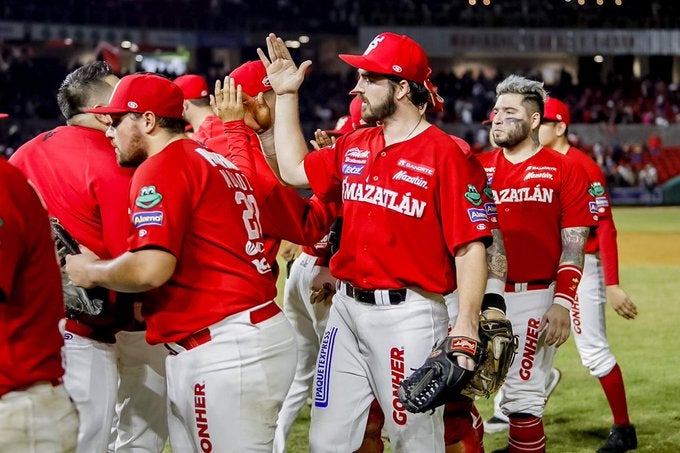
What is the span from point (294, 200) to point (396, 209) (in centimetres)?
68

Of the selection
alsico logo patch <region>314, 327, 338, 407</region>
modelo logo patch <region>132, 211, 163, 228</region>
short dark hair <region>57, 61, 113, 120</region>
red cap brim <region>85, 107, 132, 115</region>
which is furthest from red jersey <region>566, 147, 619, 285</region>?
modelo logo patch <region>132, 211, 163, 228</region>

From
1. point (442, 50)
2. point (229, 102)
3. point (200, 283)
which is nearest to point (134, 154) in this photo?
point (200, 283)

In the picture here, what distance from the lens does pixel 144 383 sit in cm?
510

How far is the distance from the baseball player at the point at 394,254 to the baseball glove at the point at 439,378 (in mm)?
245

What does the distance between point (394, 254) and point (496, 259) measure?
52 cm

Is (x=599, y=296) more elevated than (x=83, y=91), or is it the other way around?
(x=83, y=91)

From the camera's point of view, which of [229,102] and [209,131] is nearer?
[229,102]

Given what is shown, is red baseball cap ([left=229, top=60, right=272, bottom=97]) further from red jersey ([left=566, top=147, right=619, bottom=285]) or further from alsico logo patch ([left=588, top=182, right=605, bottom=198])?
alsico logo patch ([left=588, top=182, right=605, bottom=198])

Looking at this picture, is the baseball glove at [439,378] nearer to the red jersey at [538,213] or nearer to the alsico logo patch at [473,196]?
the alsico logo patch at [473,196]

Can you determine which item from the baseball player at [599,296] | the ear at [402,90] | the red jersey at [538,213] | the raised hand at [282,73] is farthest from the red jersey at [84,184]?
the baseball player at [599,296]

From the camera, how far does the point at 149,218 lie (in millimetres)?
3820

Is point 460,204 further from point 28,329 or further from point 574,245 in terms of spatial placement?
point 28,329

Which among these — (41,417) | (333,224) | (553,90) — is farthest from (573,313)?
(553,90)

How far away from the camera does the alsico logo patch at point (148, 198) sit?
3842 millimetres
